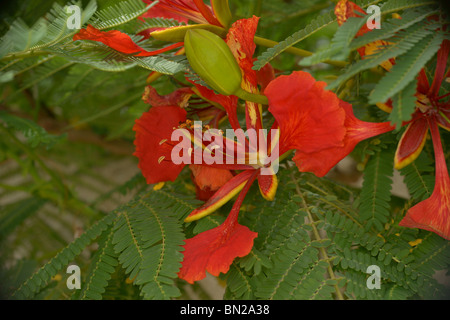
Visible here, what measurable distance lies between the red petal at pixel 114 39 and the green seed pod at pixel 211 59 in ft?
0.24

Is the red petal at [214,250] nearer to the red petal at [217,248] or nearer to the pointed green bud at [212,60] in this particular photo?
the red petal at [217,248]

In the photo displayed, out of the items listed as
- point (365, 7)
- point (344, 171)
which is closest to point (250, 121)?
point (365, 7)

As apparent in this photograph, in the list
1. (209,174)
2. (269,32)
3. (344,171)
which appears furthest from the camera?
(344,171)

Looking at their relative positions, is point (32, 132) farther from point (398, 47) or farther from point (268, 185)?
point (398, 47)

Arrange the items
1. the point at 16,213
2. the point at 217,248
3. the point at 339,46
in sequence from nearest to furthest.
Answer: the point at 339,46 → the point at 217,248 → the point at 16,213

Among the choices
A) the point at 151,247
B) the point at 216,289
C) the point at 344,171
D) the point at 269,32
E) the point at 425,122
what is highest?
the point at 269,32

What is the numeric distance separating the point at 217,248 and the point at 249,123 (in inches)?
6.6

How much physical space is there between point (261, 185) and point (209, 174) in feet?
0.26

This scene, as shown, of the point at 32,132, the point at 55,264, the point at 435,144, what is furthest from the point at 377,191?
the point at 32,132

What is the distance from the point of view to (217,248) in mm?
537

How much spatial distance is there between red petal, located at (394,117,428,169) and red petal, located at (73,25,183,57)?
1.04ft

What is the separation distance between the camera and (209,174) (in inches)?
24.1
